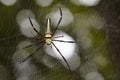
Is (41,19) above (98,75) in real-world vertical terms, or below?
above

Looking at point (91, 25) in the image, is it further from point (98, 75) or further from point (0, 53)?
point (0, 53)

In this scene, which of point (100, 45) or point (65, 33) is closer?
point (100, 45)

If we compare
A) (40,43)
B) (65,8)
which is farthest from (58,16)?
(40,43)

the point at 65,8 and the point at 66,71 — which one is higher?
the point at 65,8

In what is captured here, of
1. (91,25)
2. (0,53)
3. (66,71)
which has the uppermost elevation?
(91,25)

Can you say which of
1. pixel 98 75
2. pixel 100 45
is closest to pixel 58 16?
pixel 100 45

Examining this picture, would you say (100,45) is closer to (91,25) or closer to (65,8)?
(91,25)

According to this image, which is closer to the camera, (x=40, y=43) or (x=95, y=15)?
(x=95, y=15)
